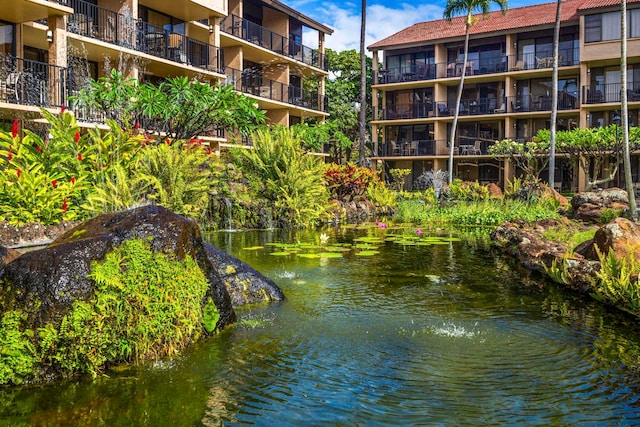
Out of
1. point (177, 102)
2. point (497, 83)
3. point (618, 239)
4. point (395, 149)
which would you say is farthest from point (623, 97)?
point (395, 149)

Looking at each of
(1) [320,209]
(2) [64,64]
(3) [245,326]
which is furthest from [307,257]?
(2) [64,64]

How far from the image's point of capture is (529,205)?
70.8 ft

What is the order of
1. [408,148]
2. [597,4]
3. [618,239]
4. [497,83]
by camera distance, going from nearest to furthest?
[618,239] < [597,4] < [497,83] < [408,148]

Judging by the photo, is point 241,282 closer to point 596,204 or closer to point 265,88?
point 596,204

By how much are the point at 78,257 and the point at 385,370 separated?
2817 mm

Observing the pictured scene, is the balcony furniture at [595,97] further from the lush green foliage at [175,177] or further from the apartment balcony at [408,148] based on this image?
the lush green foliage at [175,177]

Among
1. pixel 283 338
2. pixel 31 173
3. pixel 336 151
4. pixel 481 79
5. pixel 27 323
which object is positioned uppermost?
pixel 481 79

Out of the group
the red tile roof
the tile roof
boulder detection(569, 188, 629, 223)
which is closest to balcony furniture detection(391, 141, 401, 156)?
the tile roof

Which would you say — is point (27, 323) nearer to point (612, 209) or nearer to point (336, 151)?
point (612, 209)

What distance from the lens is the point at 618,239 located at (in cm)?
880

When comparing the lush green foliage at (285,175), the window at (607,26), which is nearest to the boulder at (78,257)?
the lush green foliage at (285,175)

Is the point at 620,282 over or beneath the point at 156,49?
beneath

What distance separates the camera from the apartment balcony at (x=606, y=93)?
3472 cm

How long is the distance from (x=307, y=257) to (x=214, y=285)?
5433 mm
